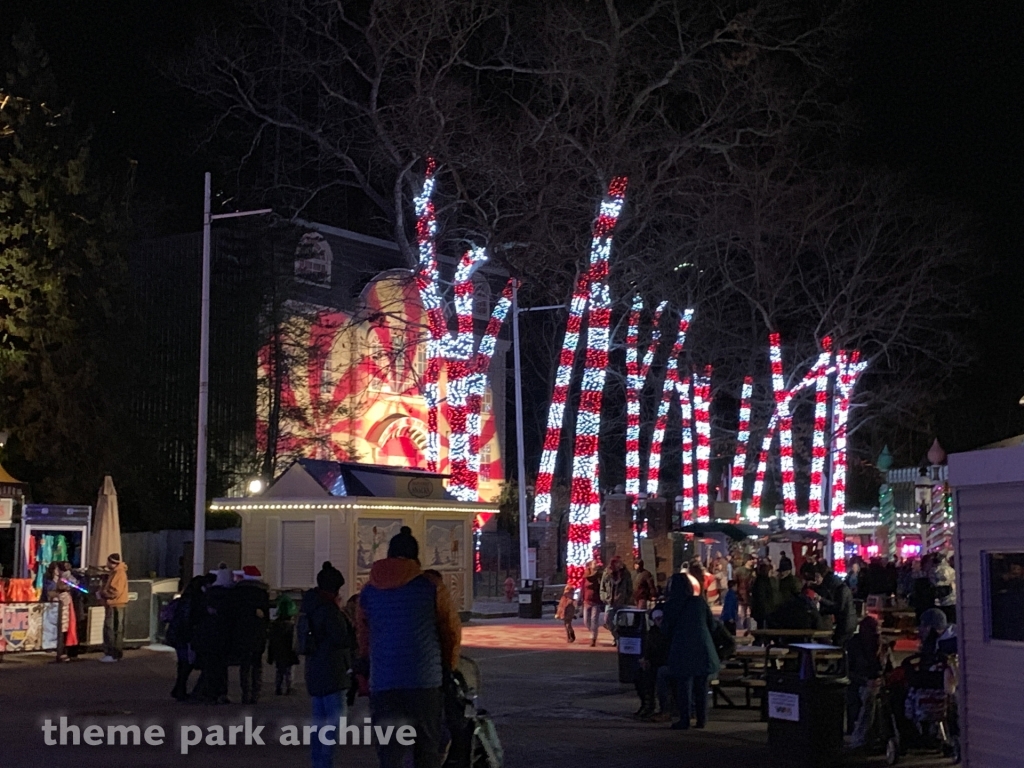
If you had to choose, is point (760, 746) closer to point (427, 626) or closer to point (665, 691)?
point (665, 691)

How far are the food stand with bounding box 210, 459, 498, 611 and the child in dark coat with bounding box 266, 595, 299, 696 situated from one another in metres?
9.30

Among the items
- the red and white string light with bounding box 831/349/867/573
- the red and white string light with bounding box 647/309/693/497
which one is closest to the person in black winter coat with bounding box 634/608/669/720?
the red and white string light with bounding box 647/309/693/497

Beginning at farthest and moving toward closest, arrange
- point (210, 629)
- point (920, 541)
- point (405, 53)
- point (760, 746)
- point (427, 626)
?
point (920, 541) < point (405, 53) < point (210, 629) < point (760, 746) < point (427, 626)

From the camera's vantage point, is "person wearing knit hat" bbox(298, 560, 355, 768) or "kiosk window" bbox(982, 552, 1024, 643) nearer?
"person wearing knit hat" bbox(298, 560, 355, 768)

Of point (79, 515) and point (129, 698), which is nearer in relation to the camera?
point (129, 698)

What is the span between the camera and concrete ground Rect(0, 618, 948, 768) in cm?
1177

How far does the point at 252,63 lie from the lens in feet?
121

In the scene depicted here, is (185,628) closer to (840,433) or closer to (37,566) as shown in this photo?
(37,566)

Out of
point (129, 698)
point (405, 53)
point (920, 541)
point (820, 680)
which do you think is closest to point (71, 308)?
point (405, 53)

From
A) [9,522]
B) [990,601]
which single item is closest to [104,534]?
[9,522]

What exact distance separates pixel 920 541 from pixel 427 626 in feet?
169

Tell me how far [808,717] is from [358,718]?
5.06 m

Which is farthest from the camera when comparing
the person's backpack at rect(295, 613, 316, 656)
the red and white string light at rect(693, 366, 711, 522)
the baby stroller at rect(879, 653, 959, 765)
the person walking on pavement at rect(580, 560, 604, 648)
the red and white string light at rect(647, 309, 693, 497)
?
the red and white string light at rect(693, 366, 711, 522)

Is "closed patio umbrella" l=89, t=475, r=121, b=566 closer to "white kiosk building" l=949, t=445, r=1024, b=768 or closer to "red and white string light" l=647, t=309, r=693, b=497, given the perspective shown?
"white kiosk building" l=949, t=445, r=1024, b=768
